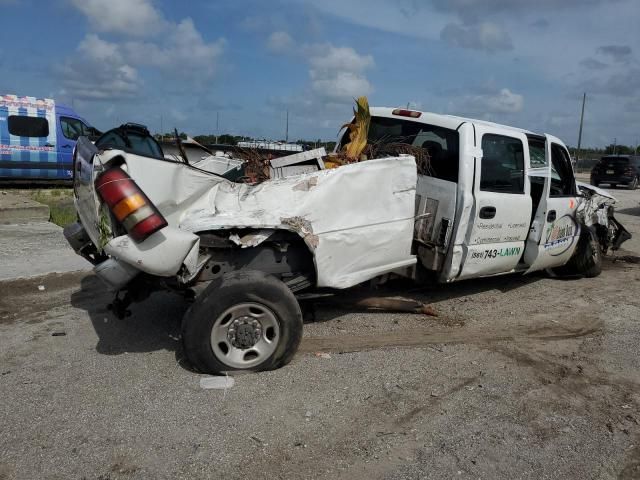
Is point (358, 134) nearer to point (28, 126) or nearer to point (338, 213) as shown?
point (338, 213)

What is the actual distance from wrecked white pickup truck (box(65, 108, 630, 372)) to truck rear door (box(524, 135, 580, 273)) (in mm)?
313

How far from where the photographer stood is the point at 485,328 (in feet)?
16.9

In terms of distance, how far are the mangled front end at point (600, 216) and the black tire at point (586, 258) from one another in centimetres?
15

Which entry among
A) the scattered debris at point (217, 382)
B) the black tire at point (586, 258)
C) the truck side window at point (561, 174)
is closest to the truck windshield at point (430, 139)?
the truck side window at point (561, 174)

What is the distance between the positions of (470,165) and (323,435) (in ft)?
9.70

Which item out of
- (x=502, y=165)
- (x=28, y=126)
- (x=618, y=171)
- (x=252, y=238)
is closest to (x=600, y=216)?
(x=502, y=165)

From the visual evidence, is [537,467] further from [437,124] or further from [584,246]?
[584,246]

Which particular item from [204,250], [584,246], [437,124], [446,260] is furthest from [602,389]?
[584,246]

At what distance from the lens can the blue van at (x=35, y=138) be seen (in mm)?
14438

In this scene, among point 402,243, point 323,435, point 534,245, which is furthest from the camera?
point 534,245

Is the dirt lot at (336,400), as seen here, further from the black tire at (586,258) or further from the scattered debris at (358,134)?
the black tire at (586,258)

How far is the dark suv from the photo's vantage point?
81.6ft

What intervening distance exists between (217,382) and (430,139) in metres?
3.09

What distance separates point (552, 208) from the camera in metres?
6.10
